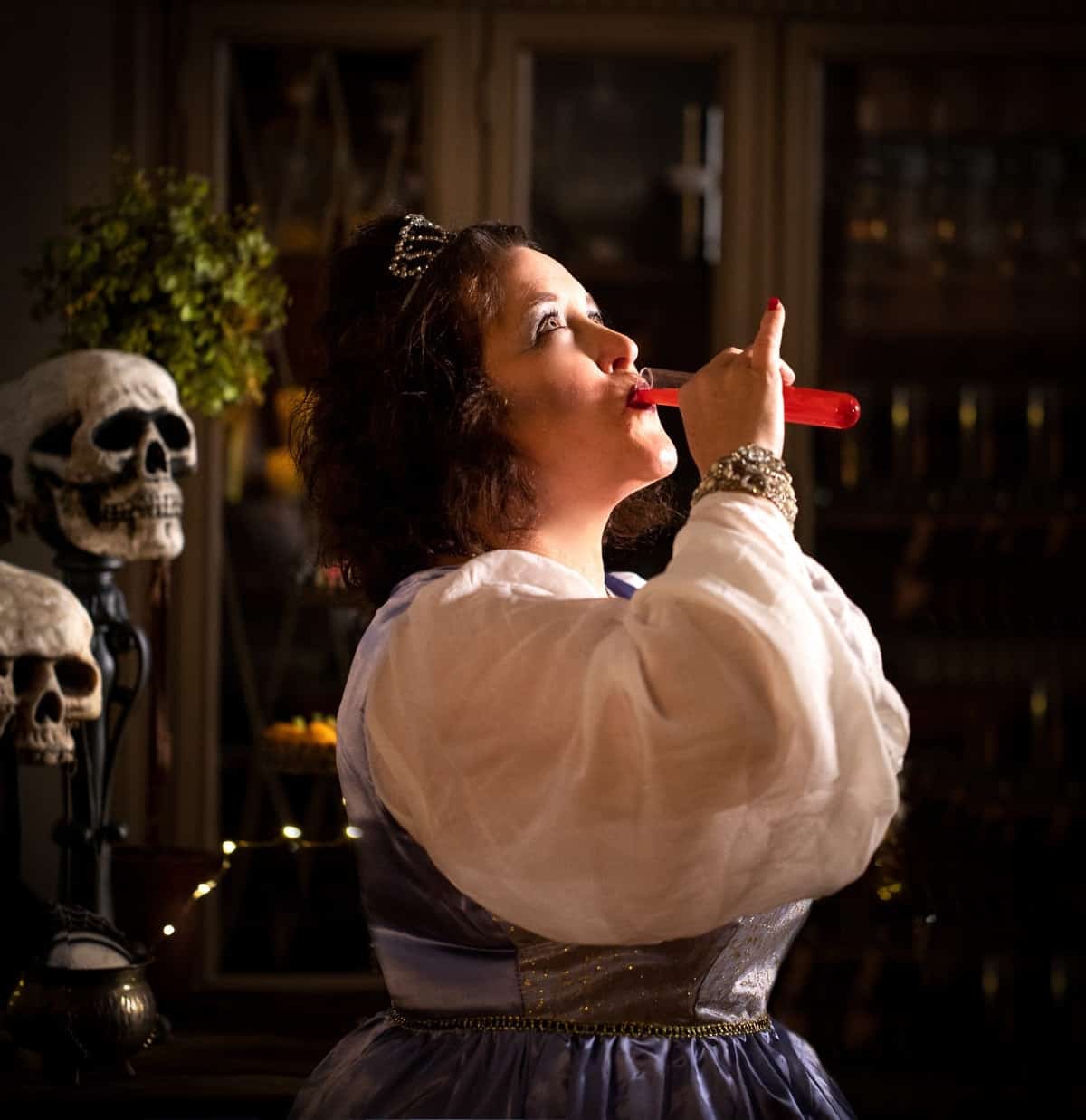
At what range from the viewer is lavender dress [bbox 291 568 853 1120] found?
3.78ft

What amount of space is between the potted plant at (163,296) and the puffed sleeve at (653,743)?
114 cm

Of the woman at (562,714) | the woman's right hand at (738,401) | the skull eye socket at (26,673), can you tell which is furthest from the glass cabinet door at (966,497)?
the woman's right hand at (738,401)

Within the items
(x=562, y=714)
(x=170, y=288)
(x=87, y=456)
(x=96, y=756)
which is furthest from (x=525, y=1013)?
(x=170, y=288)

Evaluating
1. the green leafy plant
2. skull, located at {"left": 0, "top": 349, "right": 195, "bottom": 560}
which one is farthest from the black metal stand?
the green leafy plant

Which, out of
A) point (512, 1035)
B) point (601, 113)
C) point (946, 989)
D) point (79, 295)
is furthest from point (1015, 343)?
point (512, 1035)

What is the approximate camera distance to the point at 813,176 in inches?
131

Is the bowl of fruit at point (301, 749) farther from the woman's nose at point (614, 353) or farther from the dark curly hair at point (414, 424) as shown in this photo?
the woman's nose at point (614, 353)

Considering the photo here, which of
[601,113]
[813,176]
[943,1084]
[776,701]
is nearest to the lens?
[776,701]

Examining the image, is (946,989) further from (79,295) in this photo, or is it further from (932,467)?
(79,295)

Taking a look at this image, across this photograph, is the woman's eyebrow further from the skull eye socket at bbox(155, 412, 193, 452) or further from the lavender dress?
the skull eye socket at bbox(155, 412, 193, 452)

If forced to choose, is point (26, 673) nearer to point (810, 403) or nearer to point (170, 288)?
point (170, 288)

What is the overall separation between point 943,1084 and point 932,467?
1.28 meters

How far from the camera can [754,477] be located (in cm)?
110

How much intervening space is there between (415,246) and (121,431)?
821 mm
